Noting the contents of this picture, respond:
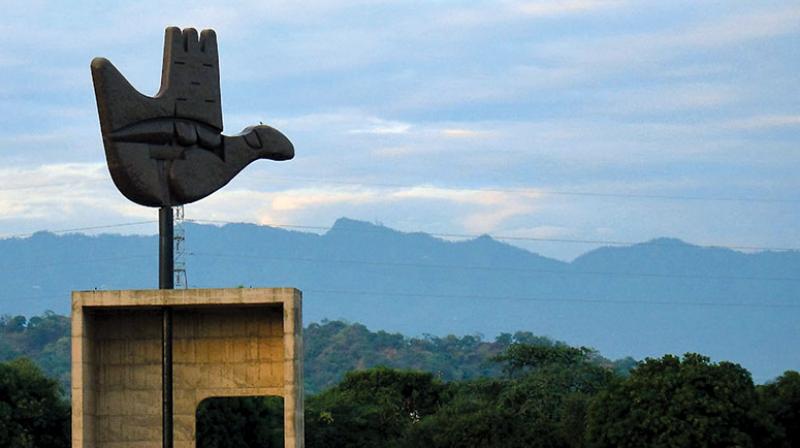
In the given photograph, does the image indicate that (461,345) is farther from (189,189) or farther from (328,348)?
(189,189)

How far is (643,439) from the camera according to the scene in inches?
2078

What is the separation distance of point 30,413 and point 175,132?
2402 centimetres

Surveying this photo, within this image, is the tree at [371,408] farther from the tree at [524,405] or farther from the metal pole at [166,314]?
the metal pole at [166,314]

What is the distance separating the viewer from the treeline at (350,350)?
510 feet

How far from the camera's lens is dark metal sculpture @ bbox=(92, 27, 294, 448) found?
29.9m

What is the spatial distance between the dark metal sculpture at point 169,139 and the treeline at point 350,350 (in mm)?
115380

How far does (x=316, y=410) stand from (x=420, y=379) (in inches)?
395

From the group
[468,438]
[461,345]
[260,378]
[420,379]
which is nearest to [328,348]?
[461,345]

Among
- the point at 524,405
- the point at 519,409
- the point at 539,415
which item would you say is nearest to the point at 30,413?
the point at 539,415

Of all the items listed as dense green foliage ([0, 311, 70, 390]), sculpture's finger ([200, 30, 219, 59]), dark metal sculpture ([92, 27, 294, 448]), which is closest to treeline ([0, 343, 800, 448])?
dark metal sculpture ([92, 27, 294, 448])

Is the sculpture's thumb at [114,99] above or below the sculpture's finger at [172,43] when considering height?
below

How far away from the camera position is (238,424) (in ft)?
190

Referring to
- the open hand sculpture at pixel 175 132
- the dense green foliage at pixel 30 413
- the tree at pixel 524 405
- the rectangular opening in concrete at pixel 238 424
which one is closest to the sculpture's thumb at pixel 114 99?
the open hand sculpture at pixel 175 132

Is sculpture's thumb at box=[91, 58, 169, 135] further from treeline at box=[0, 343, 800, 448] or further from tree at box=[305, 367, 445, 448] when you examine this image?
tree at box=[305, 367, 445, 448]
